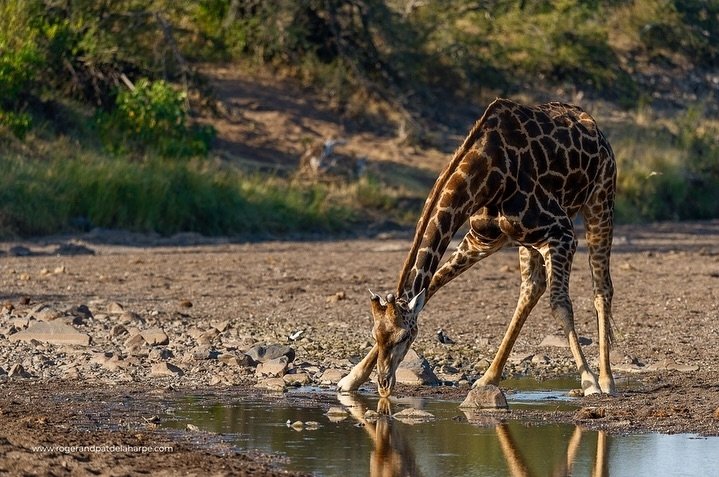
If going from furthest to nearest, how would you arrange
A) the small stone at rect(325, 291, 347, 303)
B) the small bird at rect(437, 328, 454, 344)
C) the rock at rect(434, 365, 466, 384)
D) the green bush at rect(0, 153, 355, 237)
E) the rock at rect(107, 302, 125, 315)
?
the green bush at rect(0, 153, 355, 237), the small stone at rect(325, 291, 347, 303), the rock at rect(107, 302, 125, 315), the small bird at rect(437, 328, 454, 344), the rock at rect(434, 365, 466, 384)

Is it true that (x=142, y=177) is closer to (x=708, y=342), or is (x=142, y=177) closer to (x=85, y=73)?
(x=85, y=73)

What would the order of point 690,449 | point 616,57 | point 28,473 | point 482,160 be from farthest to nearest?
point 616,57, point 482,160, point 690,449, point 28,473

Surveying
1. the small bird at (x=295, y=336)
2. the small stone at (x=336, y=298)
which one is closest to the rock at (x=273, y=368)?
the small bird at (x=295, y=336)

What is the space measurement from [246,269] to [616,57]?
20.7 meters

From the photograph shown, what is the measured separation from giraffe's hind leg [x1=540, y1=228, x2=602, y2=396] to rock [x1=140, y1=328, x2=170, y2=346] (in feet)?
10.2

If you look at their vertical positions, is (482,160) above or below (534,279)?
above

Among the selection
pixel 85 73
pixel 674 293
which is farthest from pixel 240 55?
pixel 674 293

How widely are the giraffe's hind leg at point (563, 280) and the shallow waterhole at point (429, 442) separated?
0.44 meters

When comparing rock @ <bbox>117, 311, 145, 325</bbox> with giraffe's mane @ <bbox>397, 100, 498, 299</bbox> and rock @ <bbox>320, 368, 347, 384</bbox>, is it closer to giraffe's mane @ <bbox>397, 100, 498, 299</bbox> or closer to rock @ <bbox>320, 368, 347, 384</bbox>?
rock @ <bbox>320, 368, 347, 384</bbox>

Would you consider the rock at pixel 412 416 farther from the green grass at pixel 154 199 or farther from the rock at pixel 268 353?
the green grass at pixel 154 199

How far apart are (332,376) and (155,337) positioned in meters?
1.80

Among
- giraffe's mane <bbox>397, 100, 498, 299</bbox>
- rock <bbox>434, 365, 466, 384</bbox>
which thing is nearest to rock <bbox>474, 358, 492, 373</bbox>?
rock <bbox>434, 365, 466, 384</bbox>

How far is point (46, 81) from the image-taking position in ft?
82.5

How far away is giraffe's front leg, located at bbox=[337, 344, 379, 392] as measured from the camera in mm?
9320
